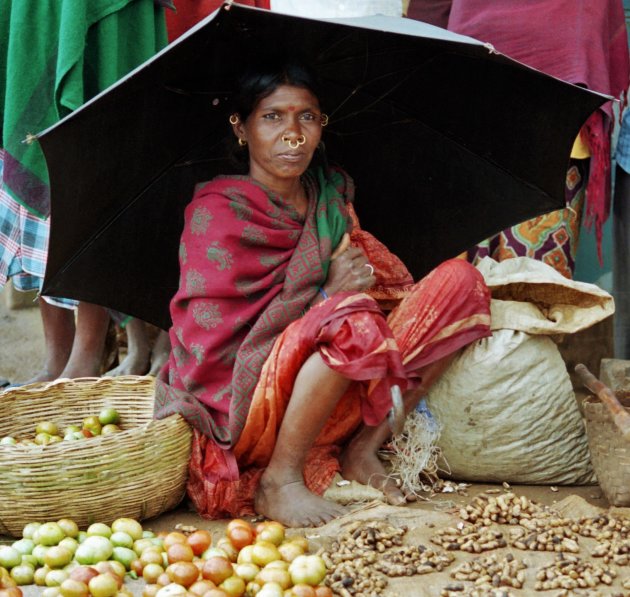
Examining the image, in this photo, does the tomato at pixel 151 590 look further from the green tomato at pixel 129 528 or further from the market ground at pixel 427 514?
the green tomato at pixel 129 528

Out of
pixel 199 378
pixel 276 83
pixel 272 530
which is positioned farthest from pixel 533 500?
pixel 276 83

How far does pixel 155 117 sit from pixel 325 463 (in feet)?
4.48

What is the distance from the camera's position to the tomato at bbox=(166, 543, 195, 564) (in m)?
2.76

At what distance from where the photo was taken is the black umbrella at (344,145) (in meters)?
3.10

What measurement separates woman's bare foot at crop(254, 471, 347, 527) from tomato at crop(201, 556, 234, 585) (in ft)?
1.72

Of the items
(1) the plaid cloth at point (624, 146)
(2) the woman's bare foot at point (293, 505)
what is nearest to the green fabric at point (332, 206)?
(2) the woman's bare foot at point (293, 505)

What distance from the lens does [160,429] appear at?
127 inches

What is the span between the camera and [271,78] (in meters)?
3.31

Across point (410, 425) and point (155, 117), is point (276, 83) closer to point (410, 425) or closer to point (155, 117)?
point (155, 117)

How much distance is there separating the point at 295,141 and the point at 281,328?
646 mm

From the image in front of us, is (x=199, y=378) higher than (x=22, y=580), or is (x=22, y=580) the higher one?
(x=199, y=378)

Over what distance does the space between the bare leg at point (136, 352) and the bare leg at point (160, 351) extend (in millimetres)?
48

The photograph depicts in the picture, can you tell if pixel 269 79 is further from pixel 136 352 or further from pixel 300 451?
pixel 136 352

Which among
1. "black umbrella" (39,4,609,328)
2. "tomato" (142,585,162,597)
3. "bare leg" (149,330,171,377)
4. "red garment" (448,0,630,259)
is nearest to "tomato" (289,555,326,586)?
"tomato" (142,585,162,597)
